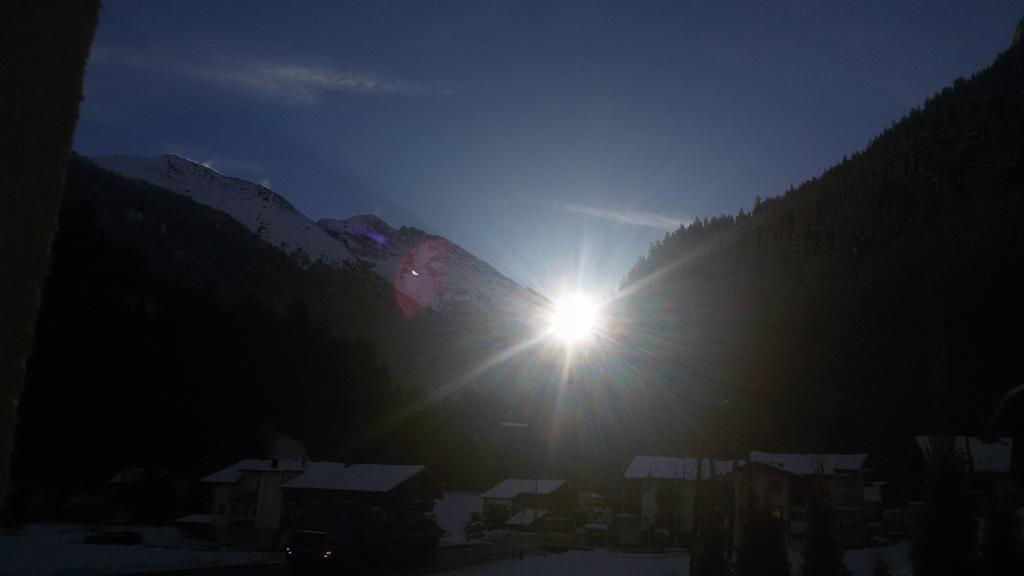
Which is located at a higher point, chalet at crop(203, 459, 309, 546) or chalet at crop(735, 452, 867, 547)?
chalet at crop(735, 452, 867, 547)

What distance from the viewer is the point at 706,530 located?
20141mm

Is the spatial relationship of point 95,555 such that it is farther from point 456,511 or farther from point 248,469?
point 456,511

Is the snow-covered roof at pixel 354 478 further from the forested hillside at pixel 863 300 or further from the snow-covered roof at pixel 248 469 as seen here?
the forested hillside at pixel 863 300

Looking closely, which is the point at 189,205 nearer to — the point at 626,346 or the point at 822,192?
the point at 626,346

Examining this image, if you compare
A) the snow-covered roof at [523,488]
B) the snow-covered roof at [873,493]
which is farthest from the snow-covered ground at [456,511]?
the snow-covered roof at [873,493]

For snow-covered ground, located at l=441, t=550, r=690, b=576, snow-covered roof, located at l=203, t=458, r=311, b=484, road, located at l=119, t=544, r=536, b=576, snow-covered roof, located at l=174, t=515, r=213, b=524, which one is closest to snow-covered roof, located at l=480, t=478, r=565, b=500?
road, located at l=119, t=544, r=536, b=576

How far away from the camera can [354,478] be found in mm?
40188

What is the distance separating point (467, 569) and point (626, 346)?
6630 centimetres

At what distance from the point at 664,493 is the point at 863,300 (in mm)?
28997

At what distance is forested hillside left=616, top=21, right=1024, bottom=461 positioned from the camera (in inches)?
2141

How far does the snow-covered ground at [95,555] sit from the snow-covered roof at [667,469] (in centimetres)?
2429

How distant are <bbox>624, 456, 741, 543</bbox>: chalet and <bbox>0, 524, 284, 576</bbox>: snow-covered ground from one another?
76.2 ft

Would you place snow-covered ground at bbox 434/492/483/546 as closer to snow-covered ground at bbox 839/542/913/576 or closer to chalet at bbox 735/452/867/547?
chalet at bbox 735/452/867/547

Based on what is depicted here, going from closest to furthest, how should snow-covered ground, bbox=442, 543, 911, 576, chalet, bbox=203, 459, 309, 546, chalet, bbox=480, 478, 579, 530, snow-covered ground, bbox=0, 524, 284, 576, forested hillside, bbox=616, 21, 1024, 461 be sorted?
snow-covered ground, bbox=0, 524, 284, 576 → snow-covered ground, bbox=442, 543, 911, 576 → chalet, bbox=203, 459, 309, 546 → forested hillside, bbox=616, 21, 1024, 461 → chalet, bbox=480, 478, 579, 530
